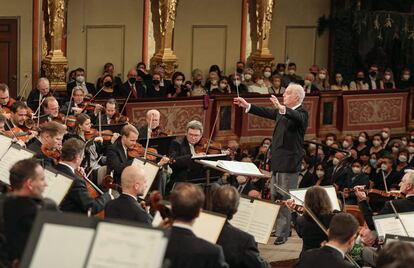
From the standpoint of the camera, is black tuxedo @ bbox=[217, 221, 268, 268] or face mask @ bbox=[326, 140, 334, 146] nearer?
black tuxedo @ bbox=[217, 221, 268, 268]

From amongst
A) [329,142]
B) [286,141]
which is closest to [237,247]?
[286,141]

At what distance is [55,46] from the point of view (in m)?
14.6

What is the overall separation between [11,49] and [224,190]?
9344mm

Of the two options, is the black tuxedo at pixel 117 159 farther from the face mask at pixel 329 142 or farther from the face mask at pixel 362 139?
the face mask at pixel 362 139

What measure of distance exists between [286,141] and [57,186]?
2.99 metres

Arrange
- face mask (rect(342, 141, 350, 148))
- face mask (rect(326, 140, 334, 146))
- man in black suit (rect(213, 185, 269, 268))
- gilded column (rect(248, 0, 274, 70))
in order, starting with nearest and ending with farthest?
man in black suit (rect(213, 185, 269, 268)), face mask (rect(326, 140, 334, 146)), face mask (rect(342, 141, 350, 148)), gilded column (rect(248, 0, 274, 70))

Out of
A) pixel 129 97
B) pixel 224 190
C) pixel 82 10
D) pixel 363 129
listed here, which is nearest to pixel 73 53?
pixel 82 10

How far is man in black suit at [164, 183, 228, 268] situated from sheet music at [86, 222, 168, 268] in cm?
53

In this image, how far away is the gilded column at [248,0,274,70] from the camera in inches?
684

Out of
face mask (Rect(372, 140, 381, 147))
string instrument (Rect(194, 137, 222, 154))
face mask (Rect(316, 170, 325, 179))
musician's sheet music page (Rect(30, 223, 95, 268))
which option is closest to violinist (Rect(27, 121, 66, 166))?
string instrument (Rect(194, 137, 222, 154))

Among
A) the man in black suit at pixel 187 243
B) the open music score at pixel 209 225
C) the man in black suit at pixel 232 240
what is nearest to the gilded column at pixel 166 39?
the man in black suit at pixel 232 240

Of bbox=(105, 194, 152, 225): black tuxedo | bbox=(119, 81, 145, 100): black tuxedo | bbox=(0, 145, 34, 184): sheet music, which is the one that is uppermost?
bbox=(119, 81, 145, 100): black tuxedo

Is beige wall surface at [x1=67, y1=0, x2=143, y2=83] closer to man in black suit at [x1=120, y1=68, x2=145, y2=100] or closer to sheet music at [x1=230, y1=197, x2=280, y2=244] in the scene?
man in black suit at [x1=120, y1=68, x2=145, y2=100]

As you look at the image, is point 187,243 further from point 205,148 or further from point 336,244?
point 205,148
